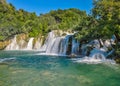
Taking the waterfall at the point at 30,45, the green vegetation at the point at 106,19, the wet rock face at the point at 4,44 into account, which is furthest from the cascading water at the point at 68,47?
the green vegetation at the point at 106,19

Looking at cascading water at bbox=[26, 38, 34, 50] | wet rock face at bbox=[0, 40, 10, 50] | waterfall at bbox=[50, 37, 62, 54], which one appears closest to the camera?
waterfall at bbox=[50, 37, 62, 54]

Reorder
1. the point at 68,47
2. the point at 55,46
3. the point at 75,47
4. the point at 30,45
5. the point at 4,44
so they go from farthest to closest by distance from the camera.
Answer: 1. the point at 4,44
2. the point at 30,45
3. the point at 55,46
4. the point at 68,47
5. the point at 75,47

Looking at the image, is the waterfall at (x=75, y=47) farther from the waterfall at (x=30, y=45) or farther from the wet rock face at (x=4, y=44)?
→ the wet rock face at (x=4, y=44)

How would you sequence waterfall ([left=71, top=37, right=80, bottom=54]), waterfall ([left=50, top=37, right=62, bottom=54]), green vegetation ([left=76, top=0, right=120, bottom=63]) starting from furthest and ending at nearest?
1. waterfall ([left=50, top=37, right=62, bottom=54])
2. waterfall ([left=71, top=37, right=80, bottom=54])
3. green vegetation ([left=76, top=0, right=120, bottom=63])

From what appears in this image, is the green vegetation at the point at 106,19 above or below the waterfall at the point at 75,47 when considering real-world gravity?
above

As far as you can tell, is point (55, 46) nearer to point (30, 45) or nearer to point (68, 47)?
point (68, 47)

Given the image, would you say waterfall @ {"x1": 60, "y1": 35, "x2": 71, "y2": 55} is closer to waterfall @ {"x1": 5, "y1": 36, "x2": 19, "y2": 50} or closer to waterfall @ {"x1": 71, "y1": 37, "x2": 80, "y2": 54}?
waterfall @ {"x1": 71, "y1": 37, "x2": 80, "y2": 54}

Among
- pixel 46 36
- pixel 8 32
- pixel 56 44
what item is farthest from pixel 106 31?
pixel 8 32

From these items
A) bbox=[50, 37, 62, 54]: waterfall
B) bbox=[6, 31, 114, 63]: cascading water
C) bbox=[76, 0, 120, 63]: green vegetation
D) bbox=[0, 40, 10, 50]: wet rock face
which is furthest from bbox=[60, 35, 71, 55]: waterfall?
bbox=[0, 40, 10, 50]: wet rock face

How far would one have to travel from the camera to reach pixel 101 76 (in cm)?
1500

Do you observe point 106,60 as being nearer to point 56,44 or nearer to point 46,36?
point 56,44

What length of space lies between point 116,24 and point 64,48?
14.1 metres

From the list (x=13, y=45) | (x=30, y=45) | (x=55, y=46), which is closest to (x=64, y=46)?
(x=55, y=46)

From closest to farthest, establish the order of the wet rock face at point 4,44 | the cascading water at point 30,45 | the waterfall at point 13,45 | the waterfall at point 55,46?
1. the waterfall at point 55,46
2. the cascading water at point 30,45
3. the waterfall at point 13,45
4. the wet rock face at point 4,44
